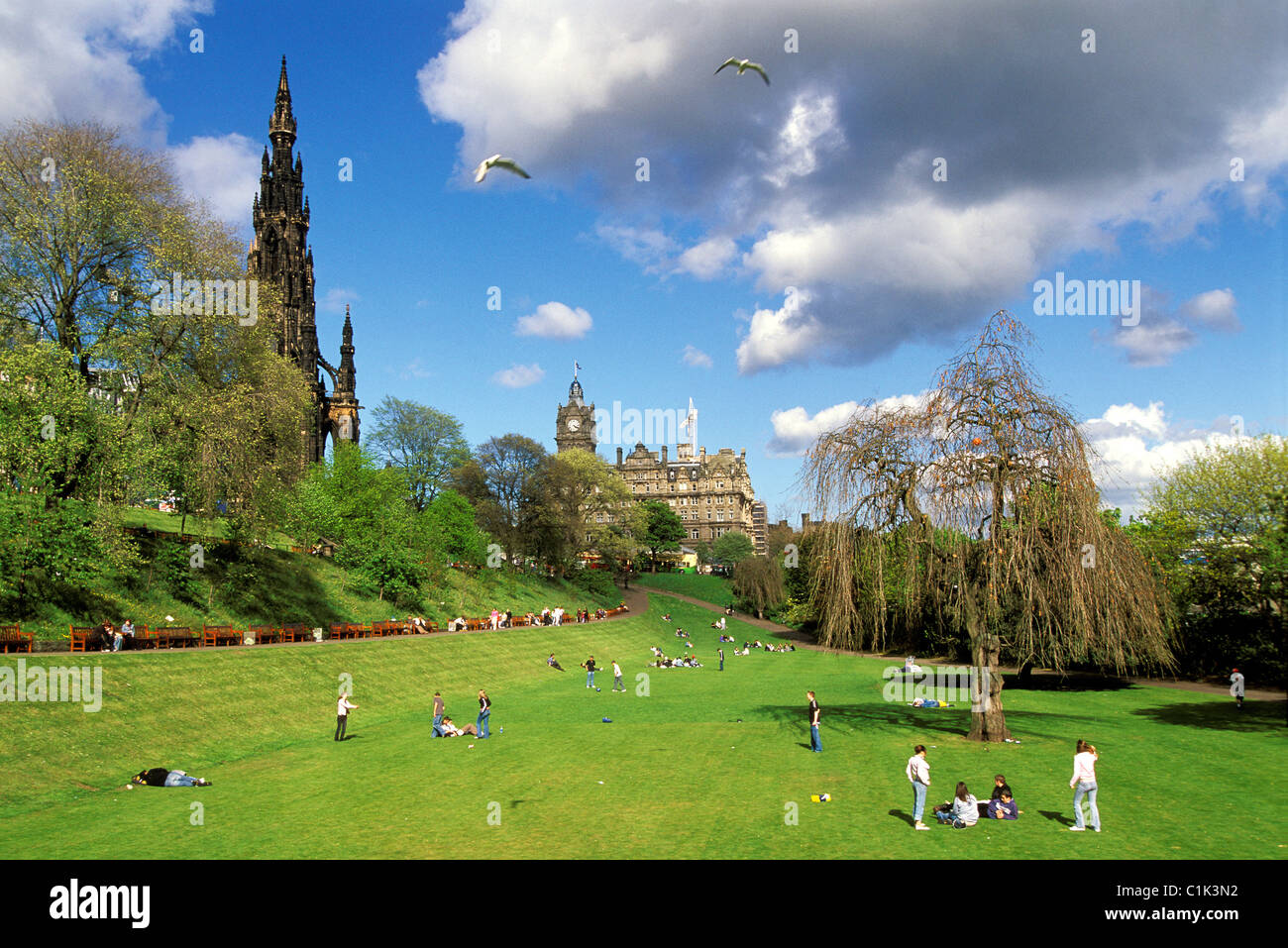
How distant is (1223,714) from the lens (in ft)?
92.9

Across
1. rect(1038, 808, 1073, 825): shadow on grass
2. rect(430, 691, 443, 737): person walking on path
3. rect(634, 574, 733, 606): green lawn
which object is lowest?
rect(634, 574, 733, 606): green lawn

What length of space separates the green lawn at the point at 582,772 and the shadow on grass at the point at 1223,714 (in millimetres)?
196

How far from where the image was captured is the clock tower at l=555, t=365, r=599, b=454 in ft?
551

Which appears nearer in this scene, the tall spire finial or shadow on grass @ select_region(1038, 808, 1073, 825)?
shadow on grass @ select_region(1038, 808, 1073, 825)

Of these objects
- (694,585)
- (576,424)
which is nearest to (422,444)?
(694,585)

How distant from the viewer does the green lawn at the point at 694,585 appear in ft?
353

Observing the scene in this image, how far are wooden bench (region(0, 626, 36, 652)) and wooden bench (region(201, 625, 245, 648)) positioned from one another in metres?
6.62

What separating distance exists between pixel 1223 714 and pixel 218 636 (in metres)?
40.9

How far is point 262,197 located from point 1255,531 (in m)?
91.9

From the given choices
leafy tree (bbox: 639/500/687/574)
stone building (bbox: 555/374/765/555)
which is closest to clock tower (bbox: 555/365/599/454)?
stone building (bbox: 555/374/765/555)

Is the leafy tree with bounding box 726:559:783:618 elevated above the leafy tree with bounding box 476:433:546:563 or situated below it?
below

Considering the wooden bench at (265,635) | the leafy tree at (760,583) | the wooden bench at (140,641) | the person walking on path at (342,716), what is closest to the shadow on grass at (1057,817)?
the person walking on path at (342,716)

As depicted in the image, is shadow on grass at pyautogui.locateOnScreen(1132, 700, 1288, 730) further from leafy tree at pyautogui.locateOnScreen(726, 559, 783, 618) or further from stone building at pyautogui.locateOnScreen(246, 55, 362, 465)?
Answer: stone building at pyautogui.locateOnScreen(246, 55, 362, 465)

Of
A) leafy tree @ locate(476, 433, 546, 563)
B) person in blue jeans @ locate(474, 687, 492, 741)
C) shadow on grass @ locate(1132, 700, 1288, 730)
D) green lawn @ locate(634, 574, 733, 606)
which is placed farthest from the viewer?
green lawn @ locate(634, 574, 733, 606)
